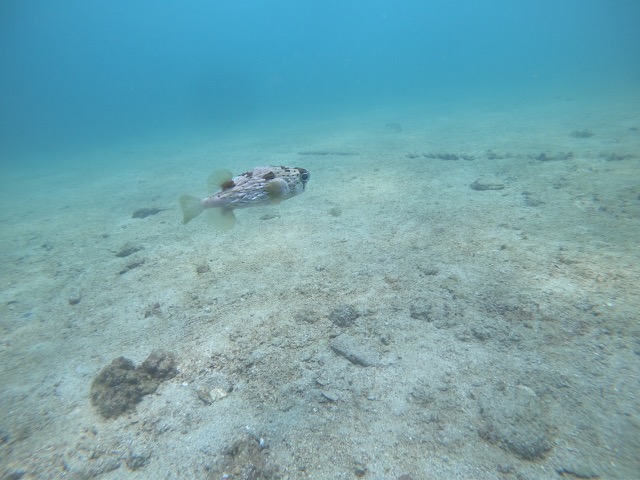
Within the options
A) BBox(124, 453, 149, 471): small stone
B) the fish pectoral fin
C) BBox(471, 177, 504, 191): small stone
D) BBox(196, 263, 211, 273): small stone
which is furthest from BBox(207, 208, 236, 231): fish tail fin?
BBox(471, 177, 504, 191): small stone

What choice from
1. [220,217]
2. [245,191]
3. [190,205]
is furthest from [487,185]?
[190,205]

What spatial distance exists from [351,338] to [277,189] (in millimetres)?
2297

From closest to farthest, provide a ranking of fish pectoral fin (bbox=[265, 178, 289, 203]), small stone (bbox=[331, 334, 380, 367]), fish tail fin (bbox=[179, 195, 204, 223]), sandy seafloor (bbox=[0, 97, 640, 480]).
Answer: sandy seafloor (bbox=[0, 97, 640, 480])
fish pectoral fin (bbox=[265, 178, 289, 203])
fish tail fin (bbox=[179, 195, 204, 223])
small stone (bbox=[331, 334, 380, 367])

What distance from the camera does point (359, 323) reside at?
14.9ft

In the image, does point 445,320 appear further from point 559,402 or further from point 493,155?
point 493,155

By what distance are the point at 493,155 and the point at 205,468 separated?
1361 centimetres

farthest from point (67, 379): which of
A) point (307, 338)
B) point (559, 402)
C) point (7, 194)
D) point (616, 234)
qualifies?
point (7, 194)

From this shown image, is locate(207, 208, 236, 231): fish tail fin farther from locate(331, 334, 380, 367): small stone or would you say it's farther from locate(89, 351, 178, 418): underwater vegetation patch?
locate(331, 334, 380, 367): small stone

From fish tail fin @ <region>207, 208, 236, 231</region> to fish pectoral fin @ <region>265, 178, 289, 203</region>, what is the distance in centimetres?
66

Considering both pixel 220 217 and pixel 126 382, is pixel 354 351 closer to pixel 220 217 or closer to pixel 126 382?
pixel 220 217

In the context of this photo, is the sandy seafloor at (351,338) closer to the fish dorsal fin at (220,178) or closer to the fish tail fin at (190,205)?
the fish tail fin at (190,205)

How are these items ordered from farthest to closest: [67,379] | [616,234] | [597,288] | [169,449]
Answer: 1. [616,234]
2. [597,288]
3. [67,379]
4. [169,449]

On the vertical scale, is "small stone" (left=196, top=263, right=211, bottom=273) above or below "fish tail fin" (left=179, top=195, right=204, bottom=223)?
below

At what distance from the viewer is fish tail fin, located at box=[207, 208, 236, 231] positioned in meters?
3.80
